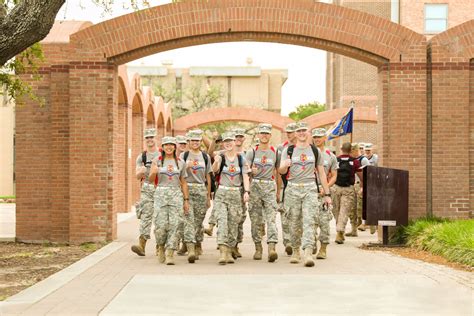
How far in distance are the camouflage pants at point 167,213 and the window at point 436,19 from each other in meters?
37.5

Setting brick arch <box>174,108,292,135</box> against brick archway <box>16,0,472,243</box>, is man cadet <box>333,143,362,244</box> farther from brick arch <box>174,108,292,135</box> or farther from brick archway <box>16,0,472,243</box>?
brick arch <box>174,108,292,135</box>

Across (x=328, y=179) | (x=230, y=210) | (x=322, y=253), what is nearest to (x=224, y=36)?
(x=328, y=179)

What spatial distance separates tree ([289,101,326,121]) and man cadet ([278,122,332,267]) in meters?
101

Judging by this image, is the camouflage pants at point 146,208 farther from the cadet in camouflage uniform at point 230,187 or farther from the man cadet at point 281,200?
the man cadet at point 281,200

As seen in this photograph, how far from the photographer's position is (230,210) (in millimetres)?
12922

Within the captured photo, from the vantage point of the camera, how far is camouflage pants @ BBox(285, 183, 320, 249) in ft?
40.7

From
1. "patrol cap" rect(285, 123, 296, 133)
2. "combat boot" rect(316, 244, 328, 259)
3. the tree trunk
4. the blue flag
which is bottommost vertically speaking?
"combat boot" rect(316, 244, 328, 259)

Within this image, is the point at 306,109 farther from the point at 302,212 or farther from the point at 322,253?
the point at 302,212

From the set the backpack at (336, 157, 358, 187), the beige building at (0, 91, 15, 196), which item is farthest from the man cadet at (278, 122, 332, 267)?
the beige building at (0, 91, 15, 196)

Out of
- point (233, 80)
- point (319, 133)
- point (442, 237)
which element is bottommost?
point (442, 237)

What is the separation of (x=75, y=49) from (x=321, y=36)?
4434 mm

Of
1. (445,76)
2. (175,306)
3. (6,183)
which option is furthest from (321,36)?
(6,183)

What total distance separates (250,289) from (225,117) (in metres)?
33.1

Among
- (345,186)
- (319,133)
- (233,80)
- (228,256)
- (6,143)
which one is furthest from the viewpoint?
(233,80)
